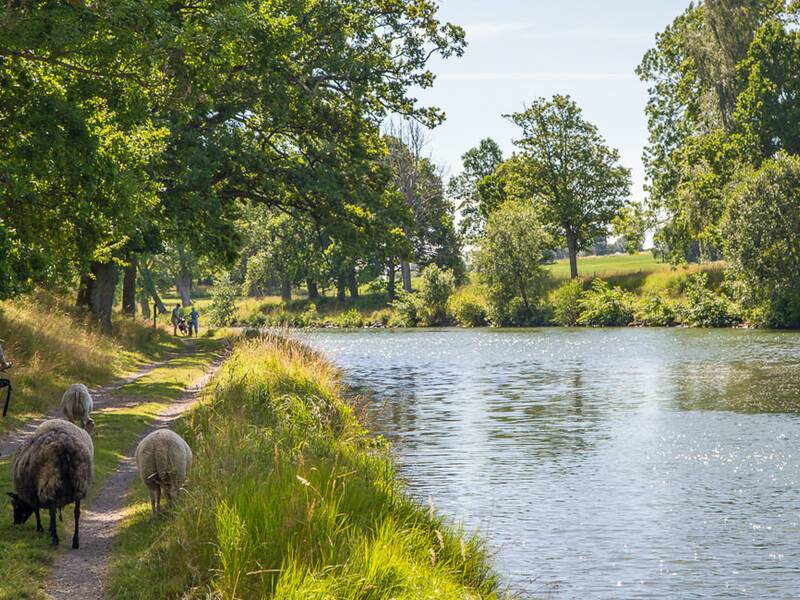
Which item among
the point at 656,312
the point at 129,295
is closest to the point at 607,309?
the point at 656,312

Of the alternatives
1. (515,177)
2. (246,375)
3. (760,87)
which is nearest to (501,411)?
(246,375)

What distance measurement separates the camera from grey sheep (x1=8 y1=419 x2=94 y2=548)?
1141 centimetres

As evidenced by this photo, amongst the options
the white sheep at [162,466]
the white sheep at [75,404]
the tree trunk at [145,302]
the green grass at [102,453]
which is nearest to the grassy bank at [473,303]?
the tree trunk at [145,302]

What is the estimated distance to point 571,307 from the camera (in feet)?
270

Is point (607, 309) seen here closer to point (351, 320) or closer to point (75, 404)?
point (351, 320)

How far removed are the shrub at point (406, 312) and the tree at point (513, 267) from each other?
995 cm

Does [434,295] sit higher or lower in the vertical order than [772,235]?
lower

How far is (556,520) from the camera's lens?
1631cm

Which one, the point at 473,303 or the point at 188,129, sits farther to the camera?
the point at 473,303

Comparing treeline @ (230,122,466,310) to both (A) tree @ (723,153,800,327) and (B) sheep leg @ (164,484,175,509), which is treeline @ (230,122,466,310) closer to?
(A) tree @ (723,153,800,327)

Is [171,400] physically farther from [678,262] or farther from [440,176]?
[440,176]

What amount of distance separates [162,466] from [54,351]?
1580 centimetres

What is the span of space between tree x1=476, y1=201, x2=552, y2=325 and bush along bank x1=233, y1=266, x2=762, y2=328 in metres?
0.12

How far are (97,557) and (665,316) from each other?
67435mm
